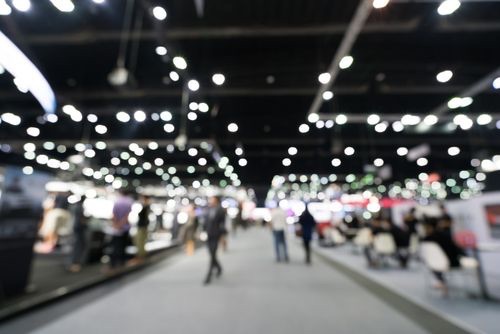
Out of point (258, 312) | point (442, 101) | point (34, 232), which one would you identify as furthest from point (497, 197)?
point (34, 232)

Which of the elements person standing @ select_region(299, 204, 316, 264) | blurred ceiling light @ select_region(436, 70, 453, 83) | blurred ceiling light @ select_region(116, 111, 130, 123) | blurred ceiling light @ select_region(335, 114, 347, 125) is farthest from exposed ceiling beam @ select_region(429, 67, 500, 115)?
blurred ceiling light @ select_region(116, 111, 130, 123)

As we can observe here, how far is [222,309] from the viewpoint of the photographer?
305cm

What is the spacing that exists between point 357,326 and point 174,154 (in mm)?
10075

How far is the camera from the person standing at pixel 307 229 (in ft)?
20.8

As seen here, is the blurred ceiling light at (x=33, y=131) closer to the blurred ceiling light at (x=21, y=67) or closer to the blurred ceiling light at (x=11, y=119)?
the blurred ceiling light at (x=11, y=119)

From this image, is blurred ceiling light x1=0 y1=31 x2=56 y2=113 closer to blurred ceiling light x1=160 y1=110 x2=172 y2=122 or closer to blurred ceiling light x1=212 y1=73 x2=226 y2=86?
blurred ceiling light x1=212 y1=73 x2=226 y2=86

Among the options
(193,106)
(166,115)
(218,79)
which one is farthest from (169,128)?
(218,79)

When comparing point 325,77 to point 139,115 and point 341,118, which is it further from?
point 139,115

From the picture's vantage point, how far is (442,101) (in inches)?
276

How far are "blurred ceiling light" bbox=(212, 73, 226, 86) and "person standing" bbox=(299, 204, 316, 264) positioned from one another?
368 cm

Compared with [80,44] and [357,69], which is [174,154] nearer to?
[80,44]

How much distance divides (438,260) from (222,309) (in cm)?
281

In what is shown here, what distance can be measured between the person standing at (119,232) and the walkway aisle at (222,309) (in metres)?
0.53

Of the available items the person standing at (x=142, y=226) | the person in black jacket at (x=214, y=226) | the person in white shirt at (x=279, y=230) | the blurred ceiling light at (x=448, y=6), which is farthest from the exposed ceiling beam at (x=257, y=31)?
the person in white shirt at (x=279, y=230)
